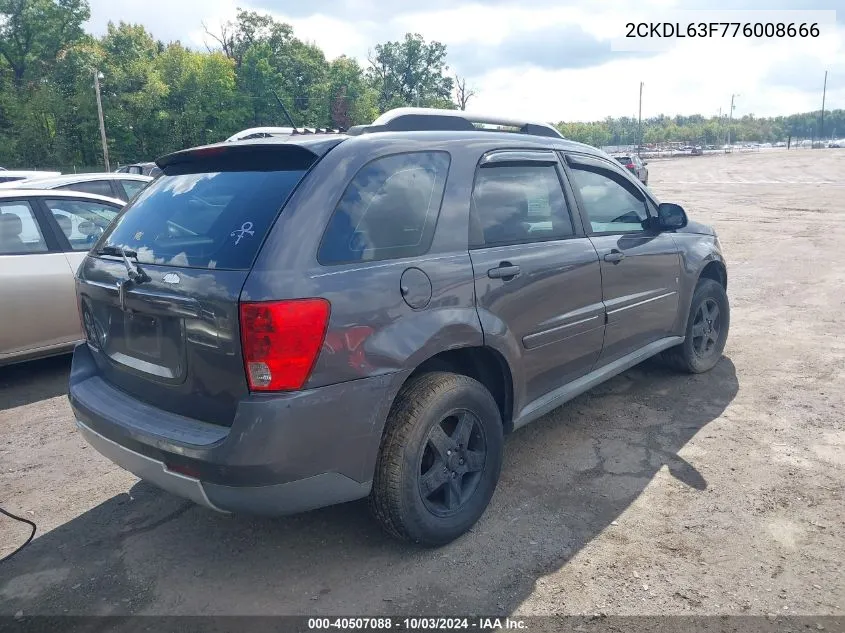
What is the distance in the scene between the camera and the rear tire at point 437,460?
271 cm

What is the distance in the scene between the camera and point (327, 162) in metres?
2.65

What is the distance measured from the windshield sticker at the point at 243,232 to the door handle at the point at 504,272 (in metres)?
1.12

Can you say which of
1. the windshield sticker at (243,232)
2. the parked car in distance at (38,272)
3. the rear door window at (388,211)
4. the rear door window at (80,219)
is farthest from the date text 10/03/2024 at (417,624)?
the rear door window at (80,219)

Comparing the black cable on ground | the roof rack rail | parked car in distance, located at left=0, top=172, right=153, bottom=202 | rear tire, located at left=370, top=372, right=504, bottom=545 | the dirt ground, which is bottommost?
the dirt ground

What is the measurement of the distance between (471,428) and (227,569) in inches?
49.3

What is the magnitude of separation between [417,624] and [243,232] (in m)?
1.64

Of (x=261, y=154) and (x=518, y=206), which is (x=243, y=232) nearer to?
(x=261, y=154)

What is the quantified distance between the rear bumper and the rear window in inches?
23.2

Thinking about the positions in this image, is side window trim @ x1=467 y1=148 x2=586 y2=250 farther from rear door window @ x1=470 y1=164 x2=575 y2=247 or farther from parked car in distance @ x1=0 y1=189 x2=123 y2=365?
parked car in distance @ x1=0 y1=189 x2=123 y2=365

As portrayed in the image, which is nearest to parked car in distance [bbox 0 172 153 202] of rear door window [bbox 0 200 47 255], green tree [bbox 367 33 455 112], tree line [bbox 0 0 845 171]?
rear door window [bbox 0 200 47 255]

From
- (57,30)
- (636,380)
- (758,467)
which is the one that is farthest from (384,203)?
(57,30)

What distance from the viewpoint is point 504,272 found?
3137 millimetres

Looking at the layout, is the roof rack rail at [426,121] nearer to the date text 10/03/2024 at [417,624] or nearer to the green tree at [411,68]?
the date text 10/03/2024 at [417,624]

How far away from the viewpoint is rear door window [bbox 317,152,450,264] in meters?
2.59
